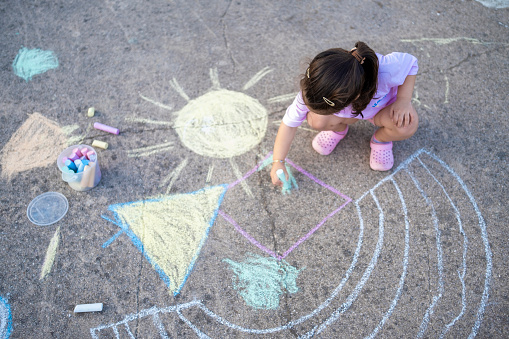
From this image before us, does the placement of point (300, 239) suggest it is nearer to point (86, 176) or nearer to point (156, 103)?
point (86, 176)

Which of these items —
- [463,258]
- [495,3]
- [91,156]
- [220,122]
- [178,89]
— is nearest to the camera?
[463,258]

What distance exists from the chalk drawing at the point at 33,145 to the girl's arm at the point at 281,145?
123 cm

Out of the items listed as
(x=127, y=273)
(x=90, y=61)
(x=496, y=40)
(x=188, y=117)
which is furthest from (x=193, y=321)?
(x=496, y=40)

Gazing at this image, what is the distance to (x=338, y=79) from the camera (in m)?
1.36

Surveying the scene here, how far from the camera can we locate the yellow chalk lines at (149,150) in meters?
2.04

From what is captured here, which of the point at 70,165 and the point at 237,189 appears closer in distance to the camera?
the point at 70,165

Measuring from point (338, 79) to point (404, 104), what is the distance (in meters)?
0.54

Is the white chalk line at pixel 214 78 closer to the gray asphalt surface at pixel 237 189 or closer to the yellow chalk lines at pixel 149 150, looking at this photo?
the gray asphalt surface at pixel 237 189

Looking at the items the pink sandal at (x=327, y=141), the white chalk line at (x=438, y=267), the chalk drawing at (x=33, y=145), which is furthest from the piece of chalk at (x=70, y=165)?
the white chalk line at (x=438, y=267)

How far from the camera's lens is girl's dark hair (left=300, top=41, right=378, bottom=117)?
4.48ft

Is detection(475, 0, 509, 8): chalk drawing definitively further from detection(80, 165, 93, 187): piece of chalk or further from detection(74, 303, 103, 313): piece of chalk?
detection(74, 303, 103, 313): piece of chalk

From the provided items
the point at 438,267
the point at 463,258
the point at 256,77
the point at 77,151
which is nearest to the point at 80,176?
the point at 77,151

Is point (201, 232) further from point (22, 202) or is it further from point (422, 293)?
point (422, 293)

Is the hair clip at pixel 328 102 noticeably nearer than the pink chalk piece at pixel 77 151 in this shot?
Yes
